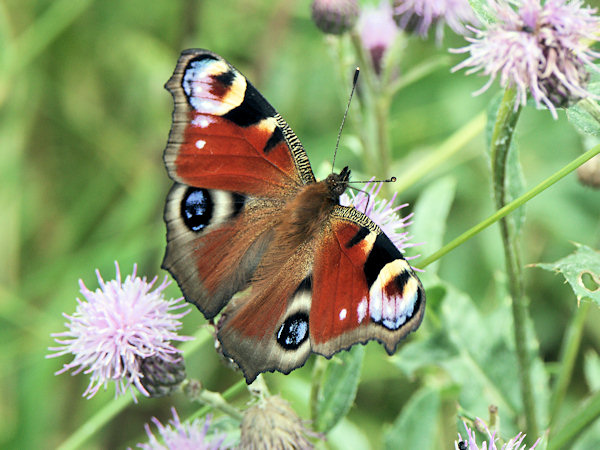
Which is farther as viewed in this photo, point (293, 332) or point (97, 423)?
point (97, 423)

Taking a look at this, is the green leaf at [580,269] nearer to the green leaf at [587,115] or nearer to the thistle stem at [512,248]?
the thistle stem at [512,248]

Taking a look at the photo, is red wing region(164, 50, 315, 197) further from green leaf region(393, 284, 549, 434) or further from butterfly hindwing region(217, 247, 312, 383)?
green leaf region(393, 284, 549, 434)

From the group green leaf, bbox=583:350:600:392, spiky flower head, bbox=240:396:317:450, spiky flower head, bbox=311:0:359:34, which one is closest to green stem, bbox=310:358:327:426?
spiky flower head, bbox=240:396:317:450

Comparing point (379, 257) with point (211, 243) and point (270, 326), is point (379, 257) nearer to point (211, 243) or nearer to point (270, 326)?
point (270, 326)

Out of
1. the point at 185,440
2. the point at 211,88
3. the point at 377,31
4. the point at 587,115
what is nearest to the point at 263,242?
the point at 211,88

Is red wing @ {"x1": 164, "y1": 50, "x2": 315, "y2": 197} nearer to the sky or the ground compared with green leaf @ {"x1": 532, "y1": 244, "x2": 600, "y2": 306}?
nearer to the sky

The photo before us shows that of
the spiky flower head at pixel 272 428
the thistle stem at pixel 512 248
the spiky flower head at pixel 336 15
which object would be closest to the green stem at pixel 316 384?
the spiky flower head at pixel 272 428
